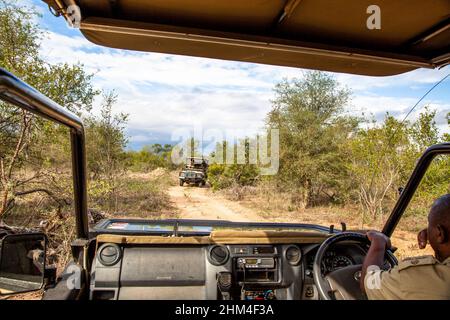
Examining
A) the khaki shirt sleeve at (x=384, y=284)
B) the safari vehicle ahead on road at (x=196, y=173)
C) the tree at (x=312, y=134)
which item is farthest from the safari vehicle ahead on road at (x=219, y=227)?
the safari vehicle ahead on road at (x=196, y=173)

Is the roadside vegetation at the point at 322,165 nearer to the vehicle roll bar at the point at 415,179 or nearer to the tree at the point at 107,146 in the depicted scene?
the tree at the point at 107,146

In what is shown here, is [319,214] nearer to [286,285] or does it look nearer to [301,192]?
[301,192]

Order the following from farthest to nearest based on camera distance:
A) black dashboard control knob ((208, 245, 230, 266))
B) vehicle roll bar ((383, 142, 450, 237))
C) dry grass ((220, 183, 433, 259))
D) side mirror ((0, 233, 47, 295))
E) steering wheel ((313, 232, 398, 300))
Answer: dry grass ((220, 183, 433, 259)) < black dashboard control knob ((208, 245, 230, 266)) < vehicle roll bar ((383, 142, 450, 237)) < steering wheel ((313, 232, 398, 300)) < side mirror ((0, 233, 47, 295))

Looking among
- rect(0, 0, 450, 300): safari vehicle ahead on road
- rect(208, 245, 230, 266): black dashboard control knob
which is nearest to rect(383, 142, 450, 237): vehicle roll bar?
rect(0, 0, 450, 300): safari vehicle ahead on road

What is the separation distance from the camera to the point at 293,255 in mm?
2416

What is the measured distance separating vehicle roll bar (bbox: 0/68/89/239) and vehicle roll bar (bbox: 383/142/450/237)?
6.28 feet

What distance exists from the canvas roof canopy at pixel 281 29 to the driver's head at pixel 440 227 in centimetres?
97

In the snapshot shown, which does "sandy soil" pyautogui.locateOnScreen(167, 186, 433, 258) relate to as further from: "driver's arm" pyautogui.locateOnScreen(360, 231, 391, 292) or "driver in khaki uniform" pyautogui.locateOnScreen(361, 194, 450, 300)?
"driver in khaki uniform" pyautogui.locateOnScreen(361, 194, 450, 300)

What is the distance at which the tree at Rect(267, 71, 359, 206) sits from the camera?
15070mm

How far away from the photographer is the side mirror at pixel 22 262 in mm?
1379

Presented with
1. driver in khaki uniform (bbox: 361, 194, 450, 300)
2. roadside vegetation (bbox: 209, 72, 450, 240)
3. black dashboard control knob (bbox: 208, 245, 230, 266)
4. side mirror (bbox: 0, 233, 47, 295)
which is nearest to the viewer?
driver in khaki uniform (bbox: 361, 194, 450, 300)

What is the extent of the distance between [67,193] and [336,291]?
6.66m
